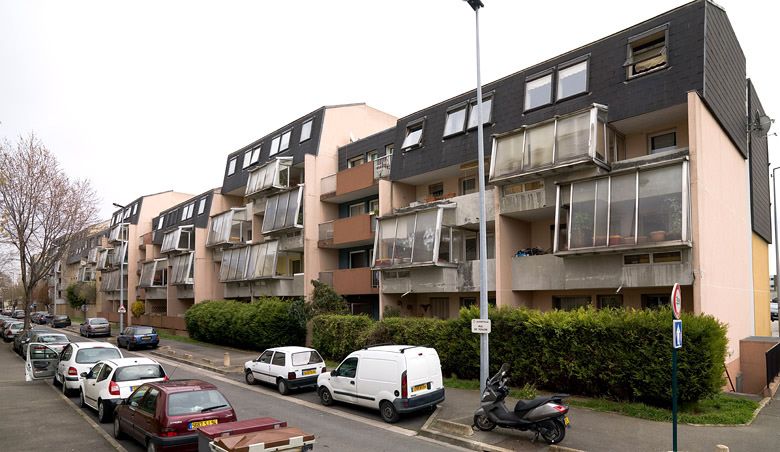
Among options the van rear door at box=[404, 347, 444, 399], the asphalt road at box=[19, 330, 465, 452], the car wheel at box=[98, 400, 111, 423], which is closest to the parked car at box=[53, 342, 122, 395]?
the asphalt road at box=[19, 330, 465, 452]

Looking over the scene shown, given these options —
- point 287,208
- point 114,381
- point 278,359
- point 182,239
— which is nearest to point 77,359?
point 114,381

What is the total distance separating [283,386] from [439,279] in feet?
25.5

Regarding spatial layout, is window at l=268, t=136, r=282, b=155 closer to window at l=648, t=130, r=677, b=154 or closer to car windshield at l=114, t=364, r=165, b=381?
car windshield at l=114, t=364, r=165, b=381

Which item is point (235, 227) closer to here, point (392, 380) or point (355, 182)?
point (355, 182)

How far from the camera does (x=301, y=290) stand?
100 feet

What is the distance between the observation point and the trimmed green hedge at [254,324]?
27.3m

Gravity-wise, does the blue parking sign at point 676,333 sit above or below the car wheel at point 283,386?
above

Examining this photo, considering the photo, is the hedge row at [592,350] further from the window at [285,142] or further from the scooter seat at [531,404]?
the window at [285,142]

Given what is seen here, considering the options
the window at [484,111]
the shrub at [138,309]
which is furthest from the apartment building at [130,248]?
the window at [484,111]

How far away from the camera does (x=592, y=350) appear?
14.3 metres

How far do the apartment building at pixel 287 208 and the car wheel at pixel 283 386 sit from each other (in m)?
11.9

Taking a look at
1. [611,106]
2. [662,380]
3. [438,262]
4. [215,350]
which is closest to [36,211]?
[215,350]

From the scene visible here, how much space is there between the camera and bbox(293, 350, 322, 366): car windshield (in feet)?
58.1

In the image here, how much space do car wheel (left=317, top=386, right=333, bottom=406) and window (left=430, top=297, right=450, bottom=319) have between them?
928 cm
